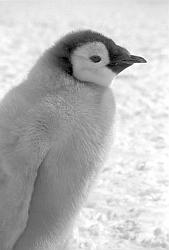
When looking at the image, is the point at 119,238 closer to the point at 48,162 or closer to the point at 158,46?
the point at 48,162

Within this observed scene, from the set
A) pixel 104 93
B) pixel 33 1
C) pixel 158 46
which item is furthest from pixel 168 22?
pixel 104 93

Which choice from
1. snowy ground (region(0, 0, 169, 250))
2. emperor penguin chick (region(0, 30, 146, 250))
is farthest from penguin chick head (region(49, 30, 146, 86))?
snowy ground (region(0, 0, 169, 250))

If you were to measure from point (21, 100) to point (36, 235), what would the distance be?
45cm

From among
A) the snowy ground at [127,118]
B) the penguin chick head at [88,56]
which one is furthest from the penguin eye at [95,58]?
the snowy ground at [127,118]

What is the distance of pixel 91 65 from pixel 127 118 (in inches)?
115

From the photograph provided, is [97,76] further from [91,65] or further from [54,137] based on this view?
[54,137]

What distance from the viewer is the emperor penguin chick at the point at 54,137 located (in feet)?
6.13

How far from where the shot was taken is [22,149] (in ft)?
6.12

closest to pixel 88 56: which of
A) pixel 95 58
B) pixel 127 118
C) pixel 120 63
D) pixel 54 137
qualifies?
pixel 95 58

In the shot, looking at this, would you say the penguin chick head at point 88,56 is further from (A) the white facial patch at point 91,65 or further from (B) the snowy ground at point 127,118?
(B) the snowy ground at point 127,118

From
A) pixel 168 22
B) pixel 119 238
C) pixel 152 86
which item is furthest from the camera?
pixel 168 22

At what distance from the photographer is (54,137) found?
1.89m

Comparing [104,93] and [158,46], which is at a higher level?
[104,93]

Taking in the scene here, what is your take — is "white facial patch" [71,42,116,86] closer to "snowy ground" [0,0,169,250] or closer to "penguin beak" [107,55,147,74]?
"penguin beak" [107,55,147,74]
